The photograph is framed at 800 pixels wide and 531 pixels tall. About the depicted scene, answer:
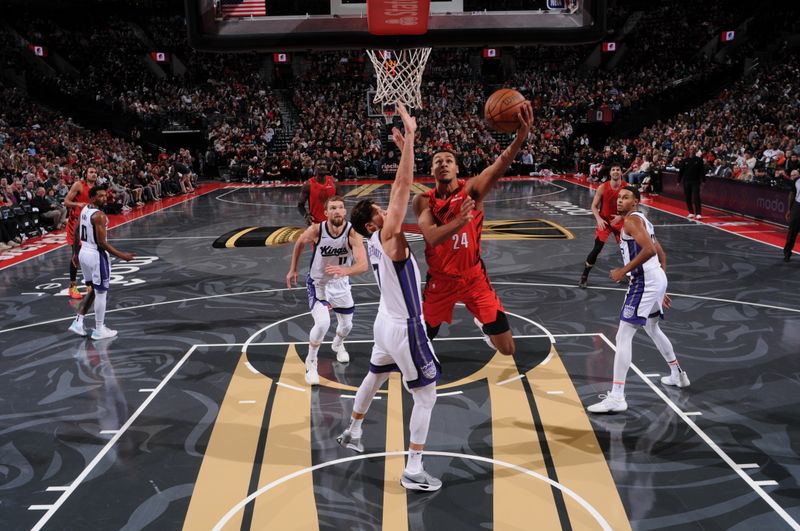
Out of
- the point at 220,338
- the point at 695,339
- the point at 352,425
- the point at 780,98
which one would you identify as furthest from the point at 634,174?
the point at 352,425

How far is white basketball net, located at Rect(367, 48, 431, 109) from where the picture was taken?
420 inches

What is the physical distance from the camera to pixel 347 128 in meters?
31.5

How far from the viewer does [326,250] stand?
6336 millimetres

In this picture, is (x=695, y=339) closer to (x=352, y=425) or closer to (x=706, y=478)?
(x=706, y=478)

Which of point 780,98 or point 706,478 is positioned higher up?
point 780,98

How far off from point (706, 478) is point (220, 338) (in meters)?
5.35

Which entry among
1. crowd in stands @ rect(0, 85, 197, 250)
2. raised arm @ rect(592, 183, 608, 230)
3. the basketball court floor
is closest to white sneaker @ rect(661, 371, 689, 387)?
the basketball court floor

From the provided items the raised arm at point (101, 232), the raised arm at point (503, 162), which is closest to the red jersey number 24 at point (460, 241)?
the raised arm at point (503, 162)

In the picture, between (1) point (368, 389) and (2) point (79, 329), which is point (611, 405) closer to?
(1) point (368, 389)

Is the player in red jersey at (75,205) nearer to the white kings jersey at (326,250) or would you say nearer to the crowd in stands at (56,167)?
the crowd in stands at (56,167)

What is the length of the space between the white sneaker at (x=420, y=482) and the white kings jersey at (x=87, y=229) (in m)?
5.14

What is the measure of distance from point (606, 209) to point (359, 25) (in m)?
5.05

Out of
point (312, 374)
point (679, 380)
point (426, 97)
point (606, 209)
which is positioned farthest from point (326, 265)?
point (426, 97)

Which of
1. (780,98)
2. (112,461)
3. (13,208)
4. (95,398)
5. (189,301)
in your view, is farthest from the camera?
(780,98)
